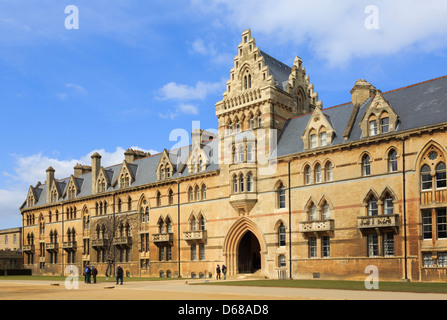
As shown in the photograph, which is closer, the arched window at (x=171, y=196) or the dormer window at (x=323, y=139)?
the dormer window at (x=323, y=139)

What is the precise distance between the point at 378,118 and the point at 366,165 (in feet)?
12.9

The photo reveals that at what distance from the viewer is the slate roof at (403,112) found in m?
40.4

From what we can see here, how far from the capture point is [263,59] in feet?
176

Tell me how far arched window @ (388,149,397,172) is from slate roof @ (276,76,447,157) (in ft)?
6.05

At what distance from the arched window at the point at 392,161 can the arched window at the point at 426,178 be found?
8.00 feet

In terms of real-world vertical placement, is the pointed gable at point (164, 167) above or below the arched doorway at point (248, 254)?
above

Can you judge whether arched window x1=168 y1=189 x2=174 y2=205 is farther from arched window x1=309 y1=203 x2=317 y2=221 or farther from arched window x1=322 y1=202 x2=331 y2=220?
arched window x1=322 y1=202 x2=331 y2=220

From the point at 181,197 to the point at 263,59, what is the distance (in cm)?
1823

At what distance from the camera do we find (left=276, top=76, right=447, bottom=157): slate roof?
40.4 metres

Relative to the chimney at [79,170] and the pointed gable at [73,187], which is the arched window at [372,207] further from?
the chimney at [79,170]

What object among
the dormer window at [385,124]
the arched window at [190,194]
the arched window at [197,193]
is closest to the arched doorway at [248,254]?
the arched window at [197,193]

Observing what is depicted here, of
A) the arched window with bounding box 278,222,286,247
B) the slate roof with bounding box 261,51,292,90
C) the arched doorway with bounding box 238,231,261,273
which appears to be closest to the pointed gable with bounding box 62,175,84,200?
the arched doorway with bounding box 238,231,261,273
